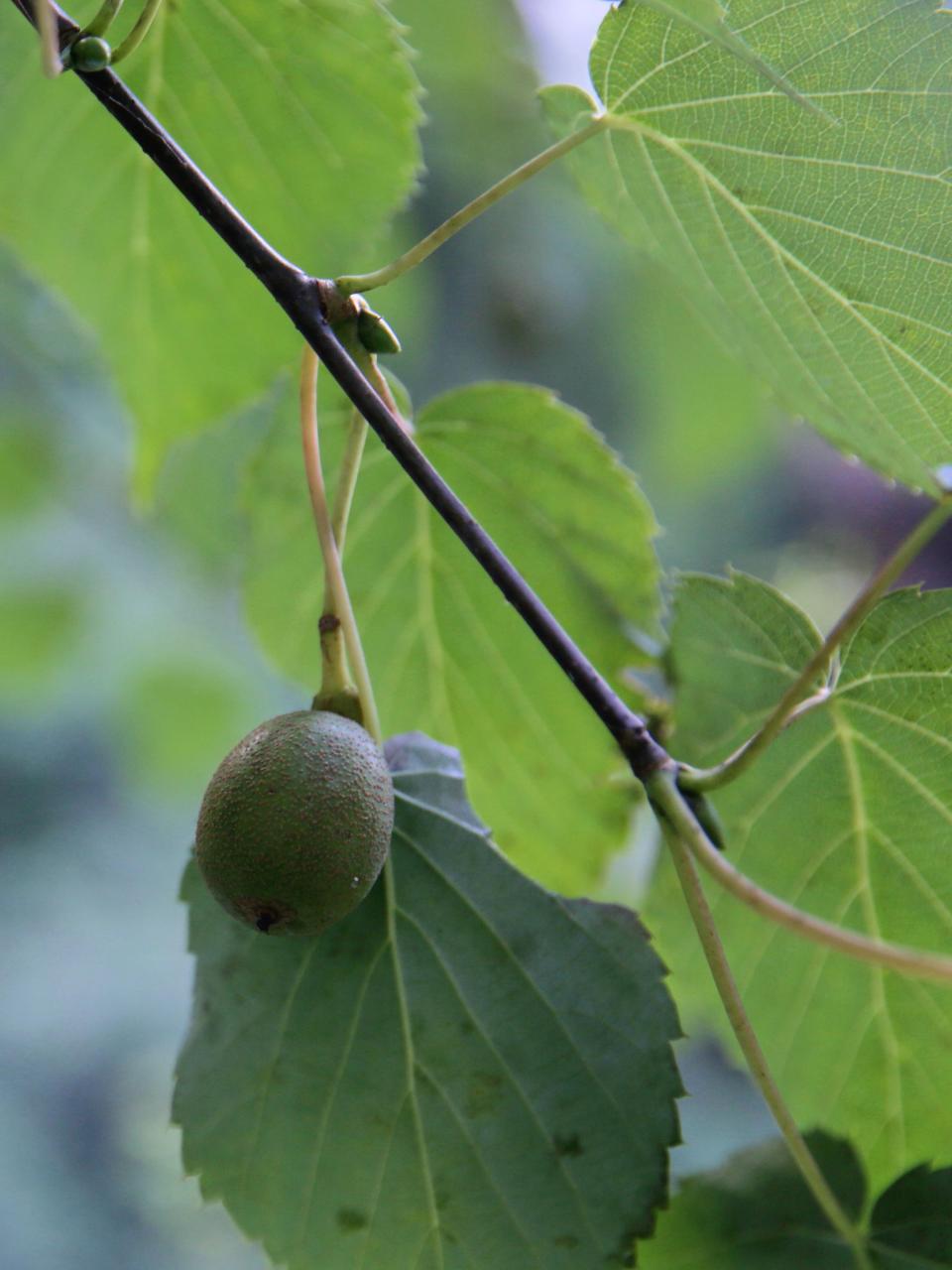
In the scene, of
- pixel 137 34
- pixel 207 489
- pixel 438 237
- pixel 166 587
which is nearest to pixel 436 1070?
pixel 438 237

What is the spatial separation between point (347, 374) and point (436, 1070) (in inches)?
13.2

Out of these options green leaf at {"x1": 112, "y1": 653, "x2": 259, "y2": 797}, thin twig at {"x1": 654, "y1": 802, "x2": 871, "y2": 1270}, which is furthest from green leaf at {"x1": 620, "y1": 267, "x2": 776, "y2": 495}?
thin twig at {"x1": 654, "y1": 802, "x2": 871, "y2": 1270}

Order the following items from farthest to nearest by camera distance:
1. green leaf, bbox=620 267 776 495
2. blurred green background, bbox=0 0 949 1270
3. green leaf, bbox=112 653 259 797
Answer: green leaf, bbox=620 267 776 495
green leaf, bbox=112 653 259 797
blurred green background, bbox=0 0 949 1270

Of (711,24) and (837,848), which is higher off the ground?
(711,24)

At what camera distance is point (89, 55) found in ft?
1.73

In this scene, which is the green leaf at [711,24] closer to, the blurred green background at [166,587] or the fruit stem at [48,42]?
the fruit stem at [48,42]

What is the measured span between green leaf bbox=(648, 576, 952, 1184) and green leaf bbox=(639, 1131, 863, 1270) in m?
0.08

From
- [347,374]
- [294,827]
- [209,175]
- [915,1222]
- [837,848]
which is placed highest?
[209,175]

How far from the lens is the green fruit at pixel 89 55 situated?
525mm

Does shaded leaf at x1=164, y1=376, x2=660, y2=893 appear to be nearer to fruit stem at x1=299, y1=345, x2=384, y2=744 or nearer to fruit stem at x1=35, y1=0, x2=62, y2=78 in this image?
fruit stem at x1=299, y1=345, x2=384, y2=744

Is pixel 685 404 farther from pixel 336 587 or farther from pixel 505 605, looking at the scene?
pixel 336 587

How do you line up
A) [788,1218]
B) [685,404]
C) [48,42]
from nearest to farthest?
[48,42] < [788,1218] < [685,404]

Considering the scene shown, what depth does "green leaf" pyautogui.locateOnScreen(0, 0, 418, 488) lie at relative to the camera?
77cm

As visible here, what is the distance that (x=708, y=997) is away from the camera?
813 mm
